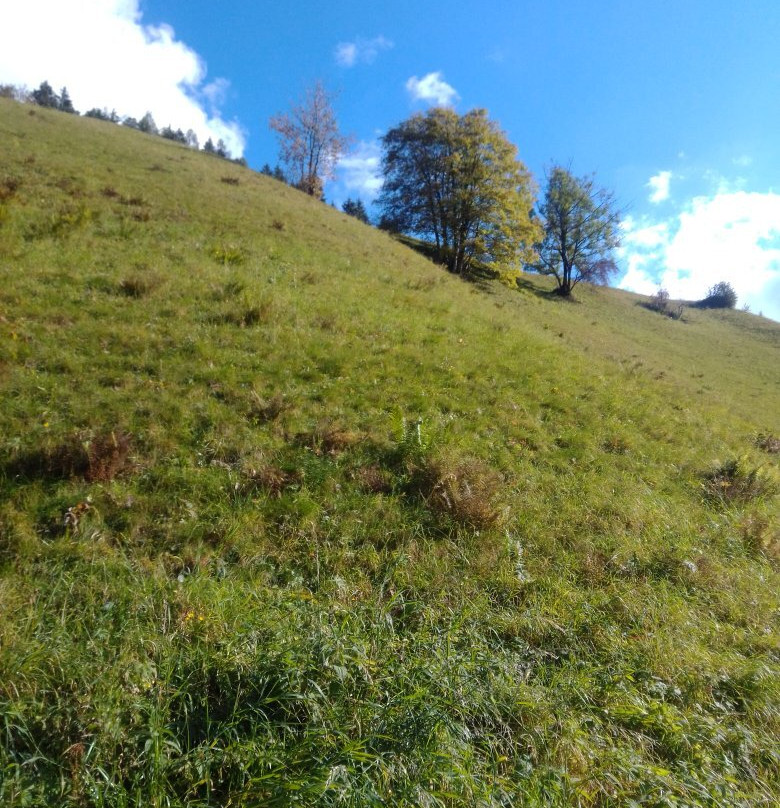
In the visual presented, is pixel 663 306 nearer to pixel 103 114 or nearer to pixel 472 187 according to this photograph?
pixel 472 187

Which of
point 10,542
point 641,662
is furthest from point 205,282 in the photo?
point 641,662

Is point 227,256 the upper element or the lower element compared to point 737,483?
upper

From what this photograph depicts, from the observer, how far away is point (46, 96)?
95.4 metres

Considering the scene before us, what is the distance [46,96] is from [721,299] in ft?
463

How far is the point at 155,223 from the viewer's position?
15.6m

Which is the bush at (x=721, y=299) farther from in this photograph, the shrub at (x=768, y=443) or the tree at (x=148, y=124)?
the tree at (x=148, y=124)

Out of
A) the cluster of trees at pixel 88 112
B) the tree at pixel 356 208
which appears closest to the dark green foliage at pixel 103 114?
the cluster of trees at pixel 88 112

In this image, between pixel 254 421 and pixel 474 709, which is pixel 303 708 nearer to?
pixel 474 709

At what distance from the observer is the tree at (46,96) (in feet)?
300

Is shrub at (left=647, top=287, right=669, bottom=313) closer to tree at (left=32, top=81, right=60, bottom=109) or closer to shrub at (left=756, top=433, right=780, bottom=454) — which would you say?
shrub at (left=756, top=433, right=780, bottom=454)

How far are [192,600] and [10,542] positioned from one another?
83.5 inches

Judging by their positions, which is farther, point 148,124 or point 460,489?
point 148,124

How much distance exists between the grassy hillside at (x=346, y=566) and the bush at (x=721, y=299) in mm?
66455

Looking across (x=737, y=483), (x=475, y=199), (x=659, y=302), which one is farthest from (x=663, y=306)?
(x=737, y=483)
